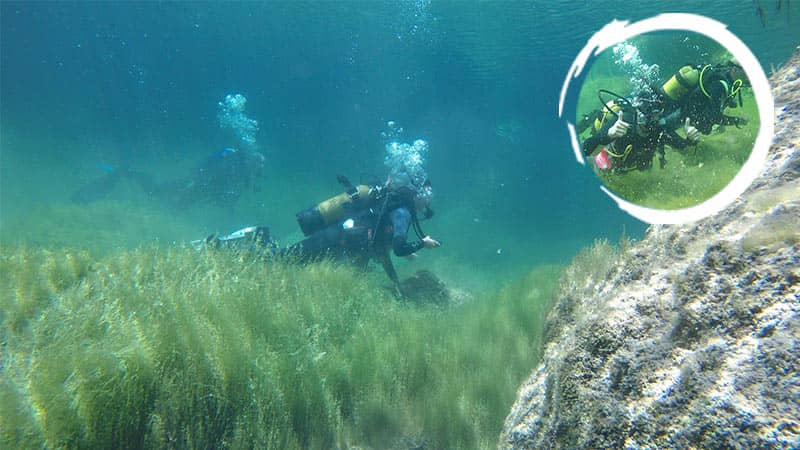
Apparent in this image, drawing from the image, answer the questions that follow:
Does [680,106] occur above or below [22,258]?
below

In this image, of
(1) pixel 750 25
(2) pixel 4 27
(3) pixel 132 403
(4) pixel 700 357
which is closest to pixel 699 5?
(1) pixel 750 25

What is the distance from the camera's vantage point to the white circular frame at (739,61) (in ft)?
3.93

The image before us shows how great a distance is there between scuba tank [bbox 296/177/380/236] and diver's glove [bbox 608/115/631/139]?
707 centimetres

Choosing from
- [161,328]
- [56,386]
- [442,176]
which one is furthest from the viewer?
[442,176]

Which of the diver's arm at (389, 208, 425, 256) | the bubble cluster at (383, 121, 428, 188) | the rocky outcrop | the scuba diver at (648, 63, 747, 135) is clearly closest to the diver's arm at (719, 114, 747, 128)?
the scuba diver at (648, 63, 747, 135)

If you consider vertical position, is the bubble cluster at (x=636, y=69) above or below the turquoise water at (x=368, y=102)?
below

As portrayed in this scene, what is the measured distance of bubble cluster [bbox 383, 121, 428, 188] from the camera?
8.59 m

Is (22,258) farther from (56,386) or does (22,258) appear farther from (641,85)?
(641,85)

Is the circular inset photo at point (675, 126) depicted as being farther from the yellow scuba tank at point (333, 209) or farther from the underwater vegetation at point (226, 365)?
the yellow scuba tank at point (333, 209)

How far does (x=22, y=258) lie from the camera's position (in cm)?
543

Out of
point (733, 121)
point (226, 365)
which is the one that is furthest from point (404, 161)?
point (733, 121)

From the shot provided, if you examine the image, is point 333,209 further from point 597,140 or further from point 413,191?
point 597,140

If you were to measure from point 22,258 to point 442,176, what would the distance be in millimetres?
34465

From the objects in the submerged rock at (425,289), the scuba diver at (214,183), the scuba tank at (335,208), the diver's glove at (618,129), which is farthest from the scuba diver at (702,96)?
the scuba diver at (214,183)
